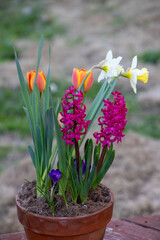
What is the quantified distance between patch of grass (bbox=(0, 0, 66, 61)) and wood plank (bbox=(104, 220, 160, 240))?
4723 millimetres

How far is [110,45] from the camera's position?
5.38m

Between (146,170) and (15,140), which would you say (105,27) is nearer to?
(15,140)

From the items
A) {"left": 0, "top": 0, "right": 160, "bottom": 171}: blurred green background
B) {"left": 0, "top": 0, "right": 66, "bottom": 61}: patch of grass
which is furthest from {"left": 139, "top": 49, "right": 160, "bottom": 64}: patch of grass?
{"left": 0, "top": 0, "right": 66, "bottom": 61}: patch of grass

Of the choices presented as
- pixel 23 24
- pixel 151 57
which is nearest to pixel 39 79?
pixel 151 57

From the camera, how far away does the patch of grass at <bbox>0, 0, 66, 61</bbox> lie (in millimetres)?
6051

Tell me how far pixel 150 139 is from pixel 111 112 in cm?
213

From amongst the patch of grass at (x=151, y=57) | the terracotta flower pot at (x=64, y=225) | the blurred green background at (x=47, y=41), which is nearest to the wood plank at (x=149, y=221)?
the terracotta flower pot at (x=64, y=225)

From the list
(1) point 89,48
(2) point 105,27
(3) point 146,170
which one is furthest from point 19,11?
(3) point 146,170

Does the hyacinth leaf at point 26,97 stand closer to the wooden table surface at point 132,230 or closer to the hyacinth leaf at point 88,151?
the hyacinth leaf at point 88,151

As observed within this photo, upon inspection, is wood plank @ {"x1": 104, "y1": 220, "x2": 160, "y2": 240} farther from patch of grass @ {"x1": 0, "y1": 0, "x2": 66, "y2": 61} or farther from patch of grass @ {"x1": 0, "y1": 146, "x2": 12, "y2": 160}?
patch of grass @ {"x1": 0, "y1": 0, "x2": 66, "y2": 61}

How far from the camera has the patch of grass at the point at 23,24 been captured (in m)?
6.05

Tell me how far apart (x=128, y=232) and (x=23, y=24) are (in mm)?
6490

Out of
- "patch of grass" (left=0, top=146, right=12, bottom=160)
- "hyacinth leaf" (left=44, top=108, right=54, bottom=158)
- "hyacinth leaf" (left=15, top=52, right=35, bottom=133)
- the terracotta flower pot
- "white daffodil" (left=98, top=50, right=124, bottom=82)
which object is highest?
"white daffodil" (left=98, top=50, right=124, bottom=82)

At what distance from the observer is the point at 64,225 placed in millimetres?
685
